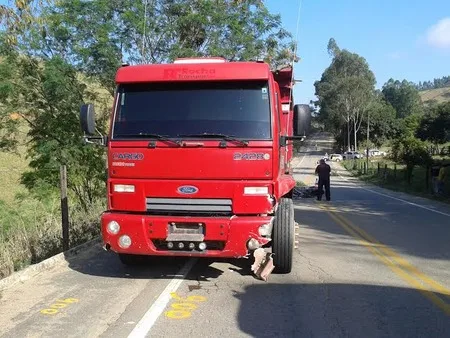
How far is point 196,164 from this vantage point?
6.40 m

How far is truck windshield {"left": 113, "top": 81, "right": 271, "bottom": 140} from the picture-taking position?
6543 millimetres

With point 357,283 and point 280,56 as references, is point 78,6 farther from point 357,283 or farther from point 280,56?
point 357,283

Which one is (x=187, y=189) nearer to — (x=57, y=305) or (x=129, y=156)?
(x=129, y=156)

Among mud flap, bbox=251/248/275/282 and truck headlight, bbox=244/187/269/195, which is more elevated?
truck headlight, bbox=244/187/269/195

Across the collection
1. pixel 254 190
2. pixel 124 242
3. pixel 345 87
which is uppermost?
pixel 345 87

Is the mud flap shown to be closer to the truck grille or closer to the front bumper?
the front bumper

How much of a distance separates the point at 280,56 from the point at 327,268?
13.3 m

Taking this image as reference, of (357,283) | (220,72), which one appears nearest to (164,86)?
(220,72)

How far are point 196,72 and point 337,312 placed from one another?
11.0 feet

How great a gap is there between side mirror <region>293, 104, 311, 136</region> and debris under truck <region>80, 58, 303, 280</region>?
68 cm

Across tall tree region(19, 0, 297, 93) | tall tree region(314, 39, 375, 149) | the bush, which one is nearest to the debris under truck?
the bush

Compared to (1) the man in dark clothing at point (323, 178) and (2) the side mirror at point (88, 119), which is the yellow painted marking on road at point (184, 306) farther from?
(1) the man in dark clothing at point (323, 178)

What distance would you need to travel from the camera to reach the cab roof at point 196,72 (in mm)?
6625

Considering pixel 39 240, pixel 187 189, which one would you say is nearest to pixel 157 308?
pixel 187 189
